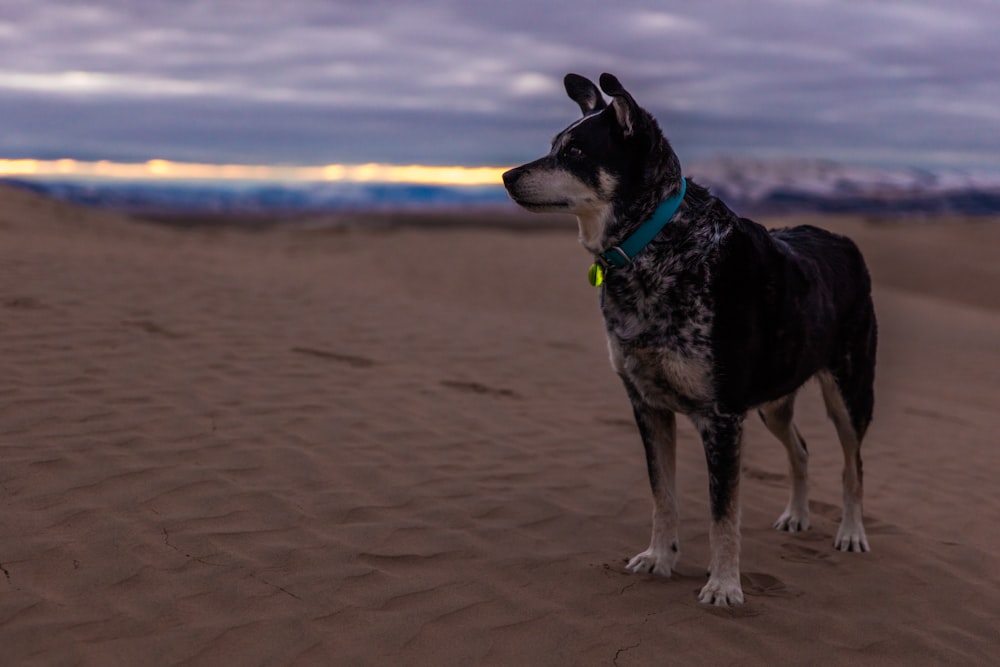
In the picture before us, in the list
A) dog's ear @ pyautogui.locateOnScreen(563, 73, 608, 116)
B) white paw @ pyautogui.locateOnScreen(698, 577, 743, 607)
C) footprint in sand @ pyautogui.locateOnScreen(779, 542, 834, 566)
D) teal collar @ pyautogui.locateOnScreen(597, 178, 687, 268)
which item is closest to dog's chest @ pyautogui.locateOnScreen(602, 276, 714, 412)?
teal collar @ pyautogui.locateOnScreen(597, 178, 687, 268)

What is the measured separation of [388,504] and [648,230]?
227 centimetres

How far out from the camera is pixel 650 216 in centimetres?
397

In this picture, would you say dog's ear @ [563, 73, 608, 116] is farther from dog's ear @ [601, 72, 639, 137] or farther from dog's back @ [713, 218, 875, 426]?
dog's back @ [713, 218, 875, 426]

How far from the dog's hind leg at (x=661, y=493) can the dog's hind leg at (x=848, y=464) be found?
1149 millimetres

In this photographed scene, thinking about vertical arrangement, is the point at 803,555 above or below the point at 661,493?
below

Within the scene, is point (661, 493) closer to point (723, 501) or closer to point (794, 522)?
point (723, 501)

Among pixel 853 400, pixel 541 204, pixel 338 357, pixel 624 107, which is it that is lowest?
pixel 338 357

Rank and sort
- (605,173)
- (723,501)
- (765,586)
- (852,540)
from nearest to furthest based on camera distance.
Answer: (605,173) → (723,501) → (765,586) → (852,540)

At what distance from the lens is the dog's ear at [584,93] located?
4.36 meters

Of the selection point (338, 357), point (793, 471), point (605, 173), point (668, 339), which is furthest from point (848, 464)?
point (338, 357)

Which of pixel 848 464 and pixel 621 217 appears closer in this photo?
pixel 621 217

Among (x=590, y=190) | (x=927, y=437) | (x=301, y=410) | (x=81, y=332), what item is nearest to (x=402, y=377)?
(x=301, y=410)

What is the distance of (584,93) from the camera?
441cm

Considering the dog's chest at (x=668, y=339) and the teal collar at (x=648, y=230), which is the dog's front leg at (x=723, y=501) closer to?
the dog's chest at (x=668, y=339)
